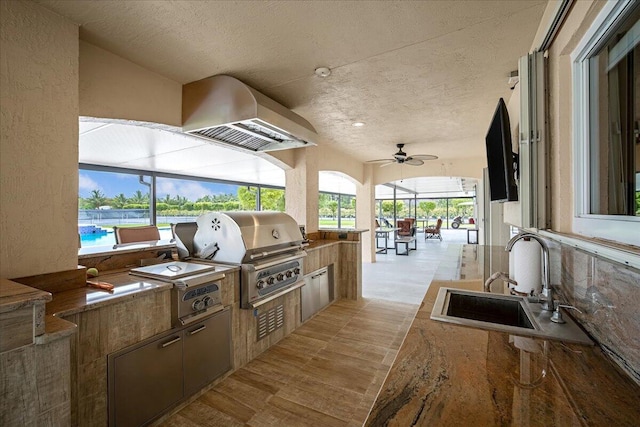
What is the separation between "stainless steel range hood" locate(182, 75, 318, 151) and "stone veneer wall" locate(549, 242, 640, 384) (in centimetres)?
218

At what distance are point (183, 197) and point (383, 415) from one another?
589cm

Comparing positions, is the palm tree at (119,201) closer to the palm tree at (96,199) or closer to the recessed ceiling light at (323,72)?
the palm tree at (96,199)

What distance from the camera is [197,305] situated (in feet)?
6.07

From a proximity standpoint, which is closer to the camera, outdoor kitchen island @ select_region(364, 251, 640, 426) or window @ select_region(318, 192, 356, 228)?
outdoor kitchen island @ select_region(364, 251, 640, 426)

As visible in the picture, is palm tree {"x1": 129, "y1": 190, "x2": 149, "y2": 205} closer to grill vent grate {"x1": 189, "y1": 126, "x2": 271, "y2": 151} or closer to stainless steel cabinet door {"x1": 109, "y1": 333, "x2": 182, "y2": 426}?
grill vent grate {"x1": 189, "y1": 126, "x2": 271, "y2": 151}

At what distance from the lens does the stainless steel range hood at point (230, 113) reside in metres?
2.24

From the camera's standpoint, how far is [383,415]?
64cm

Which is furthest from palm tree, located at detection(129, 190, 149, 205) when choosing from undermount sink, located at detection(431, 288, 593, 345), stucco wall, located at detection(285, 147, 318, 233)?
undermount sink, located at detection(431, 288, 593, 345)

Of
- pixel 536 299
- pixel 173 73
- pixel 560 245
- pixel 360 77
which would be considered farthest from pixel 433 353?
pixel 173 73

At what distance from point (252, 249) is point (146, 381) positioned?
44.1 inches

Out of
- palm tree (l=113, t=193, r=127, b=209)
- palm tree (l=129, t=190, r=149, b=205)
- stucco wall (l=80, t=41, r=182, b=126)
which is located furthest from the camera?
palm tree (l=129, t=190, r=149, b=205)

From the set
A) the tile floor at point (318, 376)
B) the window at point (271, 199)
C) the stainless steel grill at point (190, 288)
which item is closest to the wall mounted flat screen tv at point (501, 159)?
the tile floor at point (318, 376)

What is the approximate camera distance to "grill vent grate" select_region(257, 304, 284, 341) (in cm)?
252

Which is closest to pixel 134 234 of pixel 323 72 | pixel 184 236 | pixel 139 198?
pixel 184 236
